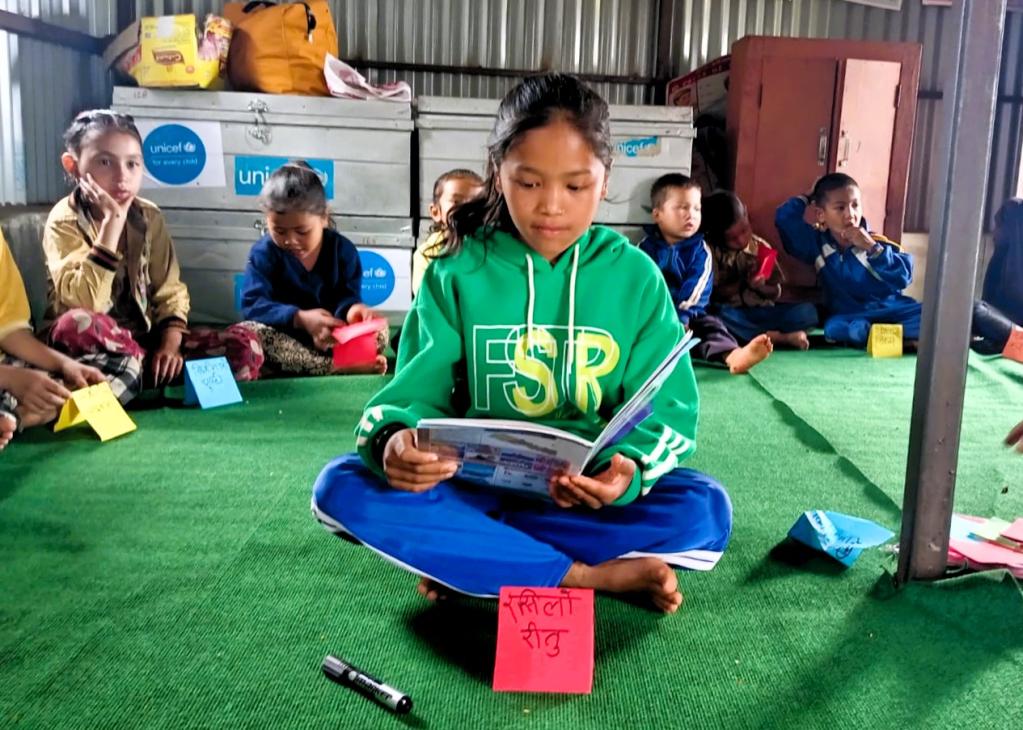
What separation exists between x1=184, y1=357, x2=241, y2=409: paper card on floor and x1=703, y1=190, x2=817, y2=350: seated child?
7.03ft

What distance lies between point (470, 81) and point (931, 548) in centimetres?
426

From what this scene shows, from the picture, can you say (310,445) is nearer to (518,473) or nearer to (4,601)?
(4,601)

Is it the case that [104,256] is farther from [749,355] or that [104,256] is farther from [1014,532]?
[1014,532]

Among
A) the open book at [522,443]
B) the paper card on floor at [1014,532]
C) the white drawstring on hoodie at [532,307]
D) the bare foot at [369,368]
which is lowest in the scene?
the bare foot at [369,368]

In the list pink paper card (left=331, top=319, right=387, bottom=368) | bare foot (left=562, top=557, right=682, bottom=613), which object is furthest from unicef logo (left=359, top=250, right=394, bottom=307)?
bare foot (left=562, top=557, right=682, bottom=613)

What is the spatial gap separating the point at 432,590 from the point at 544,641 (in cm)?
27

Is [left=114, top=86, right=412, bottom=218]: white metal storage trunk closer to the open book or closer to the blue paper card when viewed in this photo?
the blue paper card

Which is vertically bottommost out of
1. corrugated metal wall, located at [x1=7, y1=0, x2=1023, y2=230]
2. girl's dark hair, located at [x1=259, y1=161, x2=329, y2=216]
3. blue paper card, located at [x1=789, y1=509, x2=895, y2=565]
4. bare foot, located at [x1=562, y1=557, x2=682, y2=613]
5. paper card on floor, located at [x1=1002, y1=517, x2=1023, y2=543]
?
blue paper card, located at [x1=789, y1=509, x2=895, y2=565]

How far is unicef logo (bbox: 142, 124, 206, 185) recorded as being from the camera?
377 centimetres

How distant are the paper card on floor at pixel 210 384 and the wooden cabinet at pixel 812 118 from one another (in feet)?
9.43

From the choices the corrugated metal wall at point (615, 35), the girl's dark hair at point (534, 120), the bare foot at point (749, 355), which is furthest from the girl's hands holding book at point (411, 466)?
the corrugated metal wall at point (615, 35)

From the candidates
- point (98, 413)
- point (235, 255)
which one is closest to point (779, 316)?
point (235, 255)

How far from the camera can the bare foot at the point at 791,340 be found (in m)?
3.72

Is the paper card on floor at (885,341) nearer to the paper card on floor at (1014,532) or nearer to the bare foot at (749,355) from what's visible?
the bare foot at (749,355)
